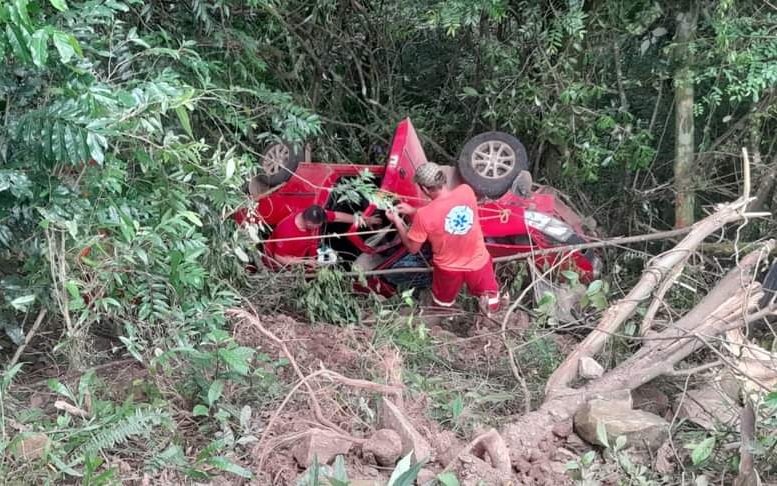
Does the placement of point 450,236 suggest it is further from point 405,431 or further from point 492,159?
point 405,431

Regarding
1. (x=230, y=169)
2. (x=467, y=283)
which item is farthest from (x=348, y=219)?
(x=230, y=169)

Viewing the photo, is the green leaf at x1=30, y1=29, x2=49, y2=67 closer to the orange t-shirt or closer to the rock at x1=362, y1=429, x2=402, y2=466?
the rock at x1=362, y1=429, x2=402, y2=466

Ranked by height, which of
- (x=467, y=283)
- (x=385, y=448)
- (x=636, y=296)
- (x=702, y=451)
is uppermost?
(x=636, y=296)

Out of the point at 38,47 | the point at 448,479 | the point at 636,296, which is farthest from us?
the point at 636,296

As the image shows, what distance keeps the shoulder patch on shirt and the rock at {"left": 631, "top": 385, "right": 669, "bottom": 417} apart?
6.01 feet

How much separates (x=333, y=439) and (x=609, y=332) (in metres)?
1.96

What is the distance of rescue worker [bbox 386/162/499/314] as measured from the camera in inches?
209

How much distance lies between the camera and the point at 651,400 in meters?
4.09

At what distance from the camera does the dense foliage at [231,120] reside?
3004 millimetres

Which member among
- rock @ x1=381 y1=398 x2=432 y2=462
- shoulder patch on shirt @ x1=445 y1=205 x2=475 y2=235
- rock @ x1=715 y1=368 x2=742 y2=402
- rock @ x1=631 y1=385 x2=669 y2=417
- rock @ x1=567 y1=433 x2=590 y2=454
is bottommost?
Result: rock @ x1=631 y1=385 x2=669 y2=417

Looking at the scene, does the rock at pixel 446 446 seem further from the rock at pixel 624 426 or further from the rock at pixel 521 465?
the rock at pixel 624 426

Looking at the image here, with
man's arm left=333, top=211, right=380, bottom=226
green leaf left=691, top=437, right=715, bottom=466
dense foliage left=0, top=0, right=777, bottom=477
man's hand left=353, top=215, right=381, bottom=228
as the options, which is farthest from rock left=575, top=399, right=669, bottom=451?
man's arm left=333, top=211, right=380, bottom=226

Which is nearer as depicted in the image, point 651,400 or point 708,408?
point 708,408

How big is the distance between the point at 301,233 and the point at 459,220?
4.37 ft
